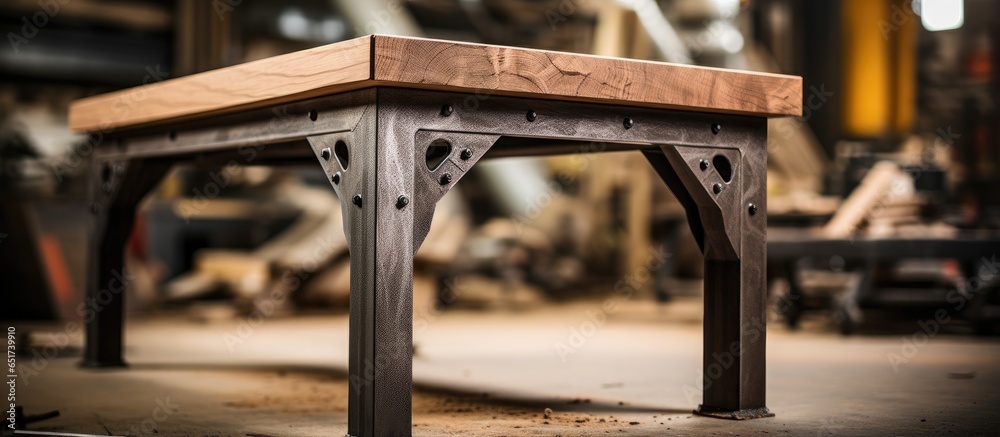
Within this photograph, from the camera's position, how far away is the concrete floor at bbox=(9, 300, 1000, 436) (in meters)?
3.21

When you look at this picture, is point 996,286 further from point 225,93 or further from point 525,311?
point 225,93

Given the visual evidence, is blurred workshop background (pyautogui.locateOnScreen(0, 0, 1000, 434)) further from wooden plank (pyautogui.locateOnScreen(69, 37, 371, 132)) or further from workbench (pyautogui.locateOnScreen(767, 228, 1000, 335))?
wooden plank (pyautogui.locateOnScreen(69, 37, 371, 132))

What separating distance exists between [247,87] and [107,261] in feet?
6.21

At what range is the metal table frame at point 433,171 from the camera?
269 cm

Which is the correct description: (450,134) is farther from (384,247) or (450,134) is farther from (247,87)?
(247,87)

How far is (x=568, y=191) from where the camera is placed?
445 inches

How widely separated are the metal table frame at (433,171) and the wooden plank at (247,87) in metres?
0.07

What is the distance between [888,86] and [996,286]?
623 cm

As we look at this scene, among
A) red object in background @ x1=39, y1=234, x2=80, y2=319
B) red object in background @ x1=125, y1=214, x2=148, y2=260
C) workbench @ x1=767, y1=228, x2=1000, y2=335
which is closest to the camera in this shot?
workbench @ x1=767, y1=228, x2=1000, y2=335

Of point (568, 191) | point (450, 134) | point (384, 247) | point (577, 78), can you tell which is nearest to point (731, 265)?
point (577, 78)

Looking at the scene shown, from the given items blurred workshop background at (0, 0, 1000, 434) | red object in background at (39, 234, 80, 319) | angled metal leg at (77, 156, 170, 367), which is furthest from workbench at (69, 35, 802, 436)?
red object in background at (39, 234, 80, 319)

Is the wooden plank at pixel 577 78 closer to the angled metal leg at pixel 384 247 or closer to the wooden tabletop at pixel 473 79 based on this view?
the wooden tabletop at pixel 473 79

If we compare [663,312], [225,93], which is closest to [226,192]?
[663,312]

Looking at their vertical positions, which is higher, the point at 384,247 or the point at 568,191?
the point at 568,191
